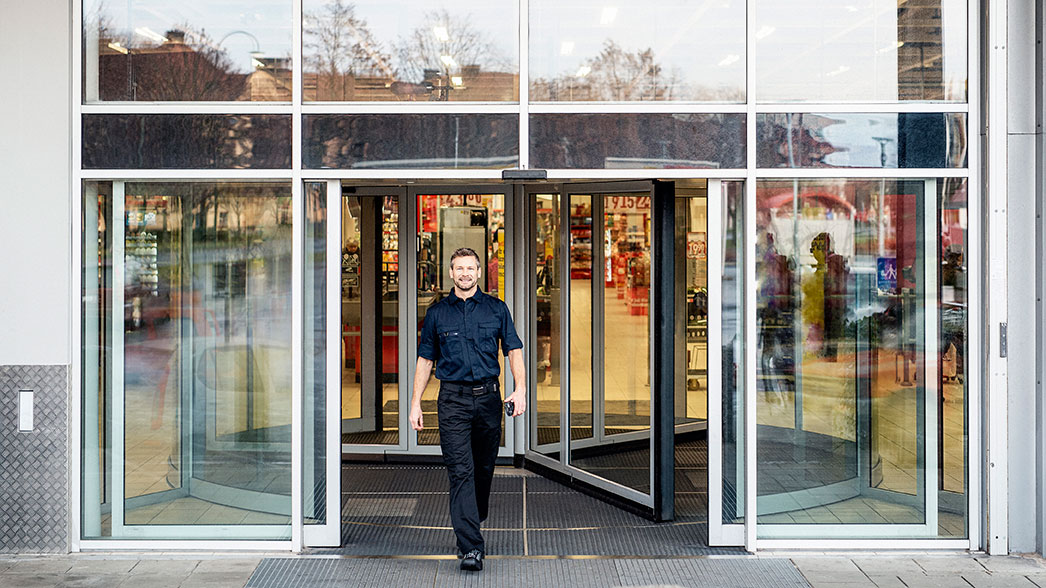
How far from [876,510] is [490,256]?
12.3 ft

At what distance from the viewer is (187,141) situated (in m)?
5.80

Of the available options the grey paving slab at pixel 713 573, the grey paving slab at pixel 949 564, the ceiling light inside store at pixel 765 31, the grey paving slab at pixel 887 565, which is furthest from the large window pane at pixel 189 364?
the grey paving slab at pixel 949 564

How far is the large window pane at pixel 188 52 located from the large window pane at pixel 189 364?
54cm

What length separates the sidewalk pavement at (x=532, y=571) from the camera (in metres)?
5.36

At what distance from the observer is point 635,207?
7031 millimetres

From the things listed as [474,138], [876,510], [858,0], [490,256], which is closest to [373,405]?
[490,256]

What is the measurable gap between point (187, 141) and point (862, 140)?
3.77m

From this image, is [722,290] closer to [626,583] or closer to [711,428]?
[711,428]

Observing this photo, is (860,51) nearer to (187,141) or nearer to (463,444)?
(463,444)

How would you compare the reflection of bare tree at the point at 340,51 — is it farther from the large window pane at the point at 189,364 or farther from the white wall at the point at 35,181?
the white wall at the point at 35,181

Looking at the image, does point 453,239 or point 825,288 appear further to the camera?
point 453,239

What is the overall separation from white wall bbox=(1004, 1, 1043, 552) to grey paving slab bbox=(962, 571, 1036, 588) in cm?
45

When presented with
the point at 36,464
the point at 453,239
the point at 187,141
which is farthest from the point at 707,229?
the point at 36,464

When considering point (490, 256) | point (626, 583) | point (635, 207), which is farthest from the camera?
point (490, 256)
